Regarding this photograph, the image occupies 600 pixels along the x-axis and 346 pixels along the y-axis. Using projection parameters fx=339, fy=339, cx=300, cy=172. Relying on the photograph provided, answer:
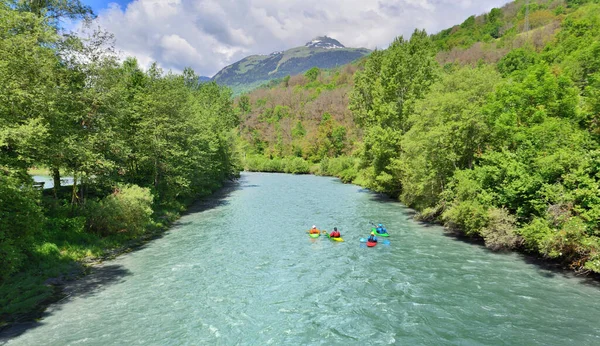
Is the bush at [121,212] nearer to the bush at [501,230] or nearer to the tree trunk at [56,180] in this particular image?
the tree trunk at [56,180]

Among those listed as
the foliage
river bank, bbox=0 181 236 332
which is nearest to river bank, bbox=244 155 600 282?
the foliage

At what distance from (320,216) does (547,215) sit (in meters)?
20.8

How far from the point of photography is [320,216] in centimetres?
3609

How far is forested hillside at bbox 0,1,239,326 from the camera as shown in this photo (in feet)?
51.4

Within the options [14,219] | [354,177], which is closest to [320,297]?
[14,219]

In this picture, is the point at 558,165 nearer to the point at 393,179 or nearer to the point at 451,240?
the point at 451,240

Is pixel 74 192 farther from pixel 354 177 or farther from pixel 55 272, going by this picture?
pixel 354 177

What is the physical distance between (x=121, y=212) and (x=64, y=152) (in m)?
6.19

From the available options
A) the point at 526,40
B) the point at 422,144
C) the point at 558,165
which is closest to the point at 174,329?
the point at 558,165

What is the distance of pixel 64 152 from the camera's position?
20.2m

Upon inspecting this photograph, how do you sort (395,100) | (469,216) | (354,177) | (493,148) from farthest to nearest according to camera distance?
(354,177)
(395,100)
(493,148)
(469,216)

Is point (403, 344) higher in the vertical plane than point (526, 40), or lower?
lower

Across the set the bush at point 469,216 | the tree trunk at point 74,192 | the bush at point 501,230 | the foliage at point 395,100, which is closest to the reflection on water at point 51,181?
the tree trunk at point 74,192

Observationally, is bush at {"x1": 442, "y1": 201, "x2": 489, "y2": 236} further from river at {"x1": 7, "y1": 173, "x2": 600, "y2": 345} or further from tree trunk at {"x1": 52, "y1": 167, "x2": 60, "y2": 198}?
tree trunk at {"x1": 52, "y1": 167, "x2": 60, "y2": 198}
